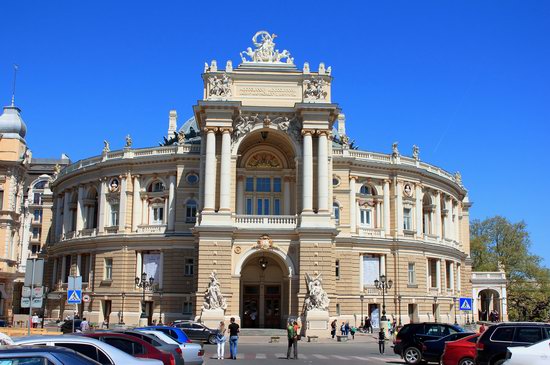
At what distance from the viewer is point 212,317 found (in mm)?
49219

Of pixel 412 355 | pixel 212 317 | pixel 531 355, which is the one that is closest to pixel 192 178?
pixel 212 317

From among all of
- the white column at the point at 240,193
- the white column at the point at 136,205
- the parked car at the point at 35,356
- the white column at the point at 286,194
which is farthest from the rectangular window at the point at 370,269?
the parked car at the point at 35,356

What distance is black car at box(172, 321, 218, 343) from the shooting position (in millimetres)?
42438

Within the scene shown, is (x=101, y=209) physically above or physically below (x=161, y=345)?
above

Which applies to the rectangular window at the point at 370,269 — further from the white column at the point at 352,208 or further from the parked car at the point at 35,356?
the parked car at the point at 35,356

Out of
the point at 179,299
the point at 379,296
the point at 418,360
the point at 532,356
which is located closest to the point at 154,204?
the point at 179,299

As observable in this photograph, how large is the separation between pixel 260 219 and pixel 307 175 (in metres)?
4.96

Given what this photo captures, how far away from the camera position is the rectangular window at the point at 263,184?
191 feet

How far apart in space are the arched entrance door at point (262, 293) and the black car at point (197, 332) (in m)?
11.5

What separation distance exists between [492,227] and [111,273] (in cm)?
5763

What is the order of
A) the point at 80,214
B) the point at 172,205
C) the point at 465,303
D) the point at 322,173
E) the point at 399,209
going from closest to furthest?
the point at 465,303
the point at 322,173
the point at 172,205
the point at 399,209
the point at 80,214

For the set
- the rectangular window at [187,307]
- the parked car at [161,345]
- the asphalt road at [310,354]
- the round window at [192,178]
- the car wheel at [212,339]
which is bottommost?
the asphalt road at [310,354]

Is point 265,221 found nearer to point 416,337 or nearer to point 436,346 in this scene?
point 416,337

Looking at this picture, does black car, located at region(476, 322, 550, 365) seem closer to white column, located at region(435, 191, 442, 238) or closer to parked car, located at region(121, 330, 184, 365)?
parked car, located at region(121, 330, 184, 365)
